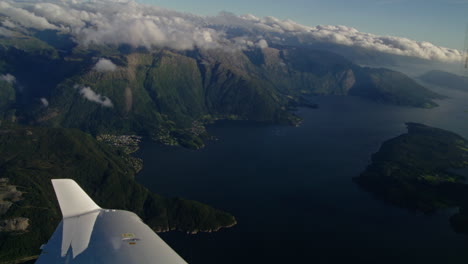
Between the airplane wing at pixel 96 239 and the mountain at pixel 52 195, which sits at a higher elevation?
the airplane wing at pixel 96 239

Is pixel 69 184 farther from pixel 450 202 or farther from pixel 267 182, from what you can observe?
pixel 450 202

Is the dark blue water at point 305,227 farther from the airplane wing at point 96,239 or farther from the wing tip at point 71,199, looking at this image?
the airplane wing at point 96,239

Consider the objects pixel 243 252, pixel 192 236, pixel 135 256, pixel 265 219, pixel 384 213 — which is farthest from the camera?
pixel 384 213

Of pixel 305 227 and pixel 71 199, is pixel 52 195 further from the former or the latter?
pixel 71 199

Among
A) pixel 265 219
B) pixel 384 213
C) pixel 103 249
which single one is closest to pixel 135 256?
pixel 103 249

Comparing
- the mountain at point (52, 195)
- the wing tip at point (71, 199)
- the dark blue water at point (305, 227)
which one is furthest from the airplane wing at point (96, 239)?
the mountain at point (52, 195)

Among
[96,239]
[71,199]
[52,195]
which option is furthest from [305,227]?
[96,239]
